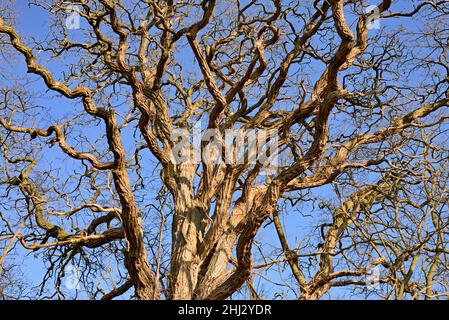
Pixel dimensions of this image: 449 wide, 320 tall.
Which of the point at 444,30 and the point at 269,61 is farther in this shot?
the point at 269,61

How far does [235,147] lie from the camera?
841 cm

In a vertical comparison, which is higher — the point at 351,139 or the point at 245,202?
the point at 351,139

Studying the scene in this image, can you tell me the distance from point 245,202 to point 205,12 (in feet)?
8.85

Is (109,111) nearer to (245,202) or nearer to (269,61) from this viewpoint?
(245,202)

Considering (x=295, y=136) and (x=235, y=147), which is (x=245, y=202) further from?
(x=295, y=136)

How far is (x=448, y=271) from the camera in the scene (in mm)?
6410

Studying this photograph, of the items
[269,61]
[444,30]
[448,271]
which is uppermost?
[269,61]
